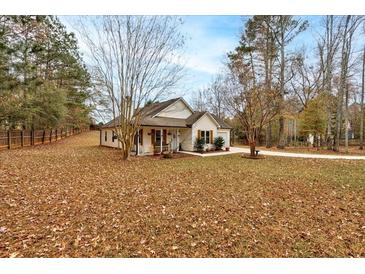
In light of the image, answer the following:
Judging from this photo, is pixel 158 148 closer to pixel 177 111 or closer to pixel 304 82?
pixel 177 111

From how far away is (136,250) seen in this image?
2877mm

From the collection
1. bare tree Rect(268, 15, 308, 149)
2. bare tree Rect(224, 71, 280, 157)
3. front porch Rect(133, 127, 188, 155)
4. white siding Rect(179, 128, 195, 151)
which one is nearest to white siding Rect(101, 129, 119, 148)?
front porch Rect(133, 127, 188, 155)

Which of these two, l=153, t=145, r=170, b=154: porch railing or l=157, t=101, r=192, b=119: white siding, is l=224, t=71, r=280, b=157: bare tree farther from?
l=153, t=145, r=170, b=154: porch railing

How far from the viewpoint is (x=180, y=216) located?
4.01 m

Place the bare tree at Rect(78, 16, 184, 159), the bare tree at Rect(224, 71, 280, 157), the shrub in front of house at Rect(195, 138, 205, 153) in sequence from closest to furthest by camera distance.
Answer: the bare tree at Rect(78, 16, 184, 159) < the bare tree at Rect(224, 71, 280, 157) < the shrub in front of house at Rect(195, 138, 205, 153)

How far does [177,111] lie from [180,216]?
14.1 meters

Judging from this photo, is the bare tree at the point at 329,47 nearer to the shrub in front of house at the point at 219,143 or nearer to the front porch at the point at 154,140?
the shrub in front of house at the point at 219,143

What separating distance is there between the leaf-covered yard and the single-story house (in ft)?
25.4

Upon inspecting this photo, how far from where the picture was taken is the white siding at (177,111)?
16.8 meters

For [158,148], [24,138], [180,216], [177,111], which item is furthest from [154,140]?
[24,138]

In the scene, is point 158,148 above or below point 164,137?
below

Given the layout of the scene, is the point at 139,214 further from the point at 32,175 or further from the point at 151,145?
the point at 151,145

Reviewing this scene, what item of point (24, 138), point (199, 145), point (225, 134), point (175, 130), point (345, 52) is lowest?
point (199, 145)

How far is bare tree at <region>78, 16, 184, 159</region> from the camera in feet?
30.2
